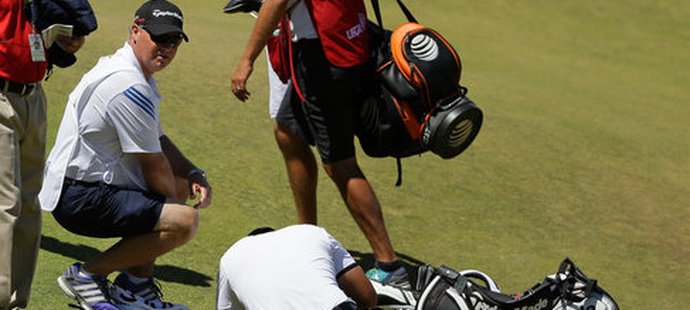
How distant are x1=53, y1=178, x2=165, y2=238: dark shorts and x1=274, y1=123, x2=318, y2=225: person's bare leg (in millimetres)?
1455

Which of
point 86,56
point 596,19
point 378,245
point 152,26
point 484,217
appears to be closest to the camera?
point 152,26

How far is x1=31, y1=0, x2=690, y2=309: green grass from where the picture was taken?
705 cm

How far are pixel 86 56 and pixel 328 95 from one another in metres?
4.06

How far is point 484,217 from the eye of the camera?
26.3ft

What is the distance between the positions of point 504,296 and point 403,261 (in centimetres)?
171

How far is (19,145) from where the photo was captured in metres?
4.95

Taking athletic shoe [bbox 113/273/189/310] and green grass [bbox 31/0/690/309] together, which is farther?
green grass [bbox 31/0/690/309]

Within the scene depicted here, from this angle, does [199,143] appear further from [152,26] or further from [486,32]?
[486,32]

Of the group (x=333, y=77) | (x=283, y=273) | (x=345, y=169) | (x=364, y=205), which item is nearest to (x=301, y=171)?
(x=345, y=169)

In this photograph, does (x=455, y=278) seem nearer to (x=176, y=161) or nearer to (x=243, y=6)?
(x=176, y=161)

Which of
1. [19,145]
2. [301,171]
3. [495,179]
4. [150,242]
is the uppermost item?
[19,145]

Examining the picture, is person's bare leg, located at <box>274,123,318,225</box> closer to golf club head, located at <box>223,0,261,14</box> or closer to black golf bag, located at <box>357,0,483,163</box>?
black golf bag, located at <box>357,0,483,163</box>

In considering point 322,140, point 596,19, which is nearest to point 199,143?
point 322,140

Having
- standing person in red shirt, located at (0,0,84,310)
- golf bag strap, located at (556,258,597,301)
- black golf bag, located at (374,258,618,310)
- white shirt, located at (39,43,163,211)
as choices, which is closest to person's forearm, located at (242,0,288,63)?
white shirt, located at (39,43,163,211)
